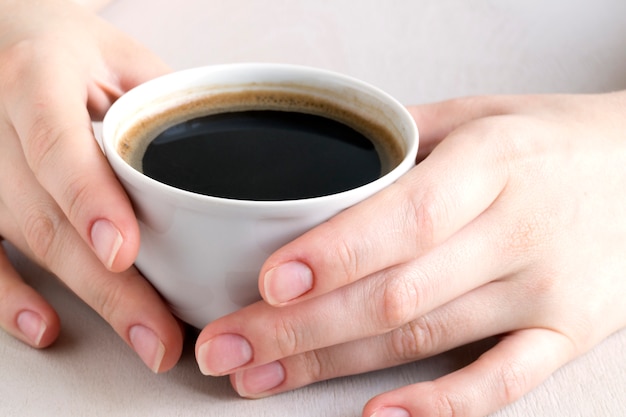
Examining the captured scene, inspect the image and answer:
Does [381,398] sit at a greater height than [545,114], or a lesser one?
lesser

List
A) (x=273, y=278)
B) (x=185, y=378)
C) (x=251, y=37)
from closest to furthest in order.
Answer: (x=273, y=278)
(x=185, y=378)
(x=251, y=37)

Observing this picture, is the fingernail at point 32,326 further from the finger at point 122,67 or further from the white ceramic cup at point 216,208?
the finger at point 122,67

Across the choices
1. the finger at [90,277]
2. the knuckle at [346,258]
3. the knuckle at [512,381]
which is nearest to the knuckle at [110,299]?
the finger at [90,277]

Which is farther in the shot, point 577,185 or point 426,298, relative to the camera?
point 577,185

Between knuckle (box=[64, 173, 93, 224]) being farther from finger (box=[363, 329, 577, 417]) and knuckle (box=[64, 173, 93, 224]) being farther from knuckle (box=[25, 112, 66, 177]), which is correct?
finger (box=[363, 329, 577, 417])

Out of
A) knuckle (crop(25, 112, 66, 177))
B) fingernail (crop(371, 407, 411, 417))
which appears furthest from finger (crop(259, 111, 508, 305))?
knuckle (crop(25, 112, 66, 177))

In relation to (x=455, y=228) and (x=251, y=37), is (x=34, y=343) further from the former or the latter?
(x=251, y=37)

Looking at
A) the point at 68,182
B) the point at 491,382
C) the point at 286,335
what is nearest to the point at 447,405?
the point at 491,382

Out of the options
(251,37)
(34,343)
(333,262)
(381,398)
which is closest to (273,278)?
(333,262)
